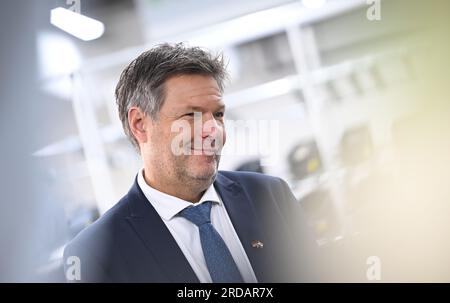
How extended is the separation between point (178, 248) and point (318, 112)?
1.70 ft

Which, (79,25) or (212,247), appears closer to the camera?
(212,247)

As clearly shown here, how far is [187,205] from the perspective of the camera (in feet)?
4.46

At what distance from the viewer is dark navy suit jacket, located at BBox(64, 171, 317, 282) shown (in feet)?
4.43

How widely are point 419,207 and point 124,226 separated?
2.55ft

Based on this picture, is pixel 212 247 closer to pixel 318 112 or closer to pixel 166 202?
pixel 166 202

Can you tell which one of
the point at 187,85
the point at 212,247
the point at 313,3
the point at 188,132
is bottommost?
the point at 212,247

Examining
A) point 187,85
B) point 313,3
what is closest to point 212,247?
point 187,85

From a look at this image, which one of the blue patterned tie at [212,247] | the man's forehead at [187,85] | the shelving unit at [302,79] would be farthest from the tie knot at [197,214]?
the man's forehead at [187,85]

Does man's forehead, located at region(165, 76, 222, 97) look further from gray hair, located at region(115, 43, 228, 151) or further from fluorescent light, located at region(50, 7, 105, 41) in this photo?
fluorescent light, located at region(50, 7, 105, 41)

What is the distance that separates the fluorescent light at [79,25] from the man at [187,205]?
16 centimetres

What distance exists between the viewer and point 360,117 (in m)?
1.43

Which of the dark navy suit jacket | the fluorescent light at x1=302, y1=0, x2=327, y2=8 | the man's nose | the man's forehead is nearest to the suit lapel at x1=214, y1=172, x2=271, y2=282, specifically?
the dark navy suit jacket
